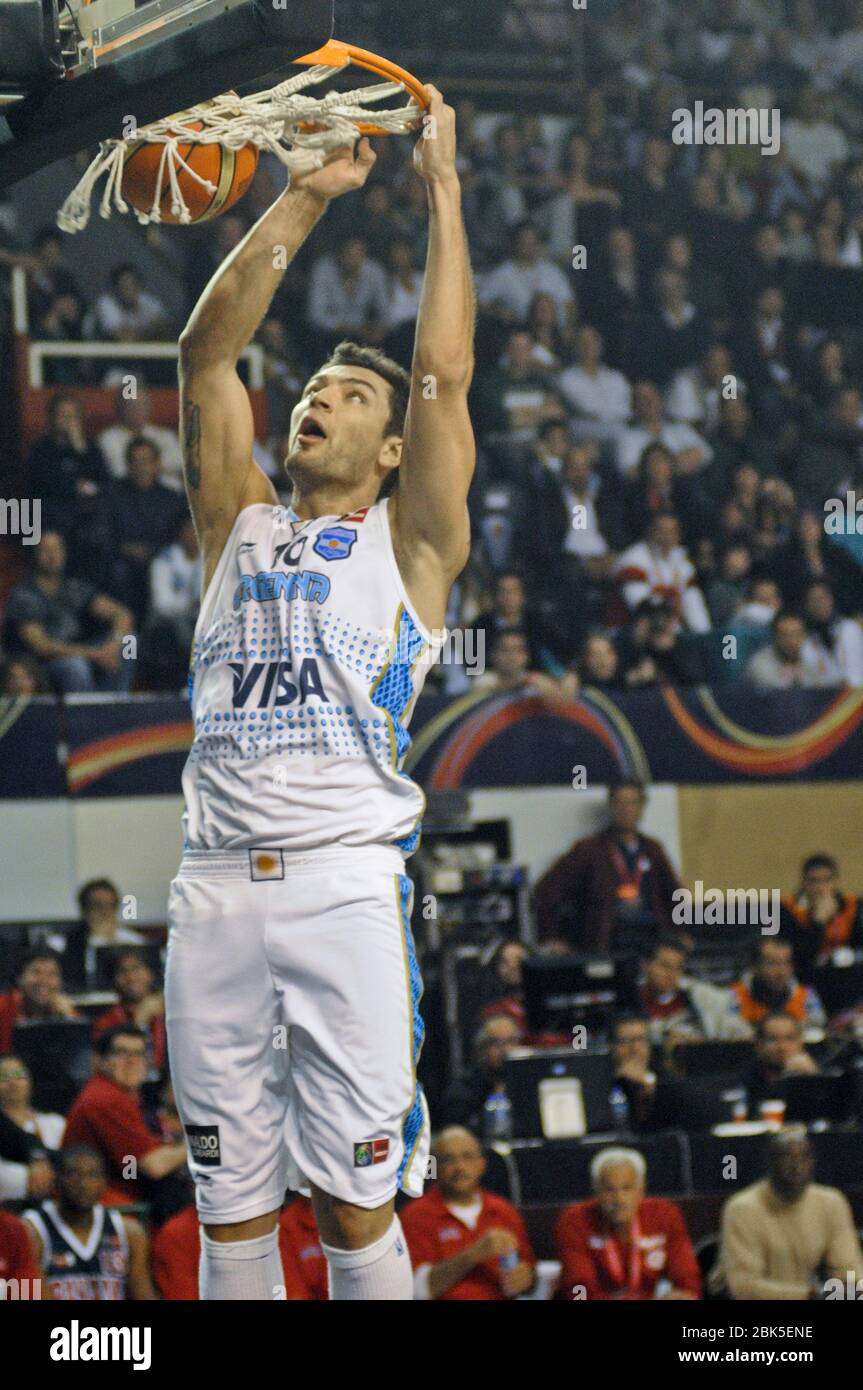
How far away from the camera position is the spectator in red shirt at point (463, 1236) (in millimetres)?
6828

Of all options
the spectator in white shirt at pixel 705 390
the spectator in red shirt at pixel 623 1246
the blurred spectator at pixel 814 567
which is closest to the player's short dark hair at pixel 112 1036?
the spectator in red shirt at pixel 623 1246

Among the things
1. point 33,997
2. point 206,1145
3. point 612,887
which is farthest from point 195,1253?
point 612,887

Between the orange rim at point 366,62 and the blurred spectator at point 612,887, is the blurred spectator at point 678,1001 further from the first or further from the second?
the orange rim at point 366,62

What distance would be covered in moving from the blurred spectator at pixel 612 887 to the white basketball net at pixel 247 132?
514 cm

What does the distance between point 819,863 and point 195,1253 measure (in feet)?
12.6

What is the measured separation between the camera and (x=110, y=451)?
10500mm

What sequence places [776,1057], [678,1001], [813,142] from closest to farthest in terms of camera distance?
[776,1057]
[678,1001]
[813,142]

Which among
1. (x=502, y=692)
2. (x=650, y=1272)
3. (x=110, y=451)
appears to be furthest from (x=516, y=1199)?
(x=110, y=451)

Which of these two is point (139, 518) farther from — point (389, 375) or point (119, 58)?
point (119, 58)

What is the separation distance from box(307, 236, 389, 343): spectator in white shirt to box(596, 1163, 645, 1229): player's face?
6.17 meters

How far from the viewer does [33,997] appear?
7.92 metres

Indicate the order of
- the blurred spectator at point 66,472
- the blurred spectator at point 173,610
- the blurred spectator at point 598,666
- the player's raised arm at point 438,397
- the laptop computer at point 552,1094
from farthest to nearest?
the blurred spectator at point 66,472 → the blurred spectator at point 598,666 → the blurred spectator at point 173,610 → the laptop computer at point 552,1094 → the player's raised arm at point 438,397

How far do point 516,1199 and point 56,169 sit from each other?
304 inches
